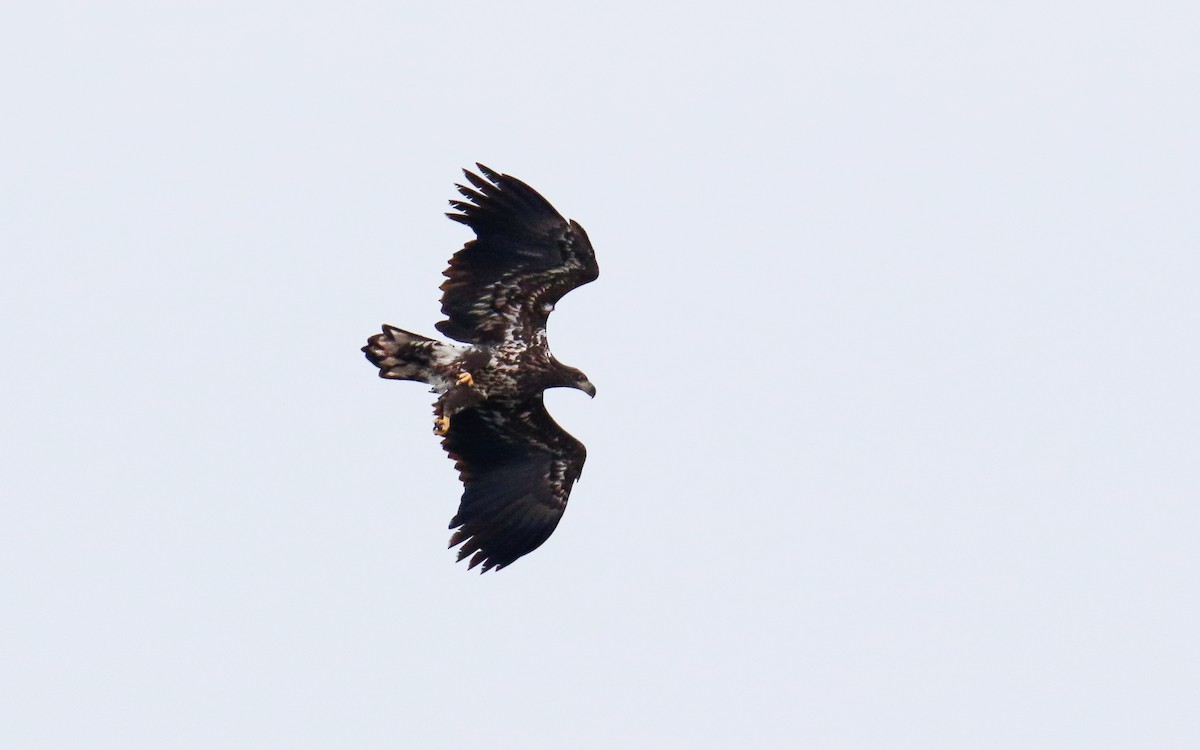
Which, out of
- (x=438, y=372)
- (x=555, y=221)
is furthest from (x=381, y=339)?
(x=555, y=221)

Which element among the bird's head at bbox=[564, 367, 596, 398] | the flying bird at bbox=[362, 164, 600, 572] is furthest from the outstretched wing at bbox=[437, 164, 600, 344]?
the bird's head at bbox=[564, 367, 596, 398]

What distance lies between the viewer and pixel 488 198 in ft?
66.3

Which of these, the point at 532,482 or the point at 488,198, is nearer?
the point at 488,198

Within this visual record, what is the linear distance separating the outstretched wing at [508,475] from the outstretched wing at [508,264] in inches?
35.5

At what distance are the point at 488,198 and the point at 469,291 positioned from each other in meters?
1.00

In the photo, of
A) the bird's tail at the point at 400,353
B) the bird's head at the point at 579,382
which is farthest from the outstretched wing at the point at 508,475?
the bird's tail at the point at 400,353

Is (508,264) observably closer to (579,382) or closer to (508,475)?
(579,382)

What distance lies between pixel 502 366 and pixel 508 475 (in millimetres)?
1224

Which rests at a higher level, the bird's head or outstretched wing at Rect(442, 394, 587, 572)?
the bird's head

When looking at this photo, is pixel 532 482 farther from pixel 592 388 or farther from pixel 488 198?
pixel 488 198

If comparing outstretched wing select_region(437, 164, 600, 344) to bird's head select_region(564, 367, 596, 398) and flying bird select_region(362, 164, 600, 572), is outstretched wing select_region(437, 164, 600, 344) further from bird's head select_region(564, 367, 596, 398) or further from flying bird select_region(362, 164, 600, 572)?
bird's head select_region(564, 367, 596, 398)

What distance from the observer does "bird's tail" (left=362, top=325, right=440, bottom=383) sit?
2062cm

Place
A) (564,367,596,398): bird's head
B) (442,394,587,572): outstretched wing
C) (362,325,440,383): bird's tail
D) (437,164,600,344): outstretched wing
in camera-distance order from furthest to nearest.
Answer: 1. (564,367,596,398): bird's head
2. (442,394,587,572): outstretched wing
3. (362,325,440,383): bird's tail
4. (437,164,600,344): outstretched wing

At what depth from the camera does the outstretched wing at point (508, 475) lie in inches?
839
